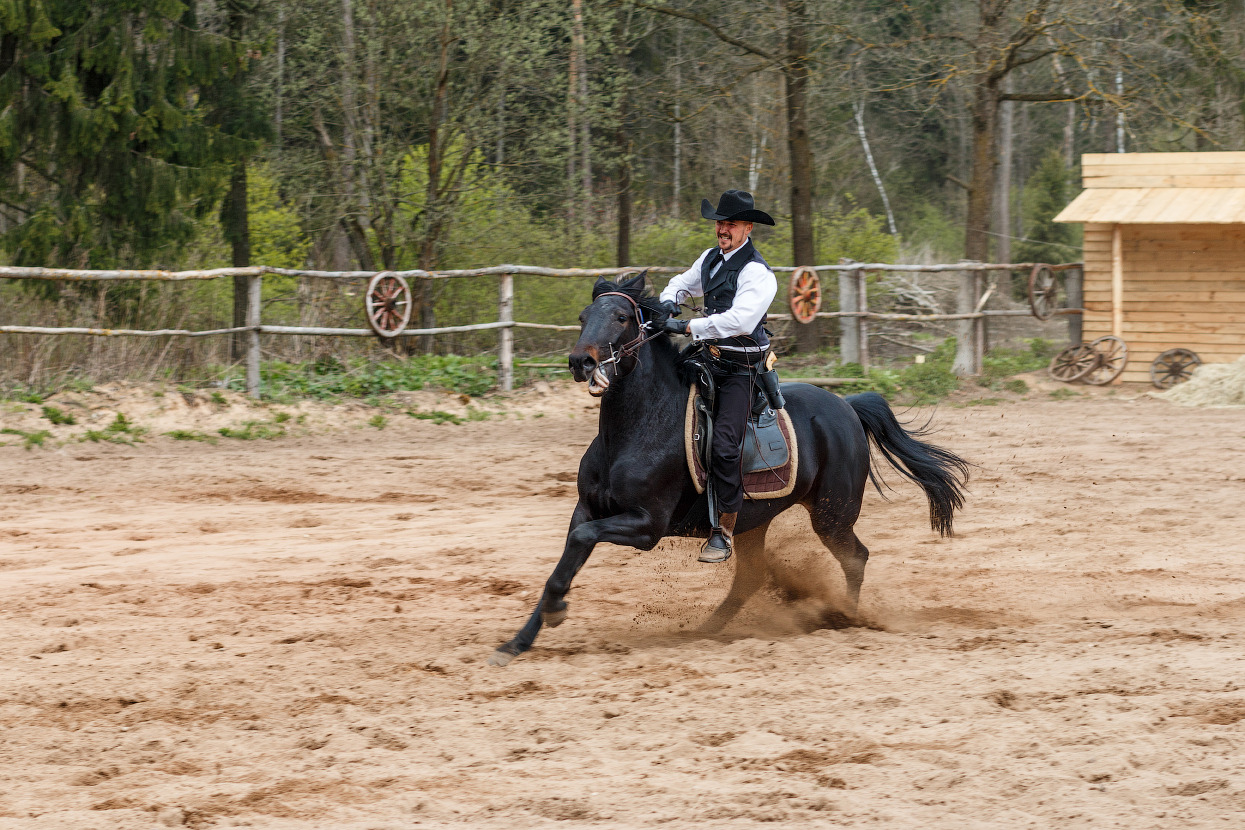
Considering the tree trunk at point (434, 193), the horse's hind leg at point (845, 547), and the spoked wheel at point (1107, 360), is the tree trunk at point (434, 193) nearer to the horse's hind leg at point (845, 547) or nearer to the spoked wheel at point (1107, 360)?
the spoked wheel at point (1107, 360)

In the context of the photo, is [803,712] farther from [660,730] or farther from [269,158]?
[269,158]

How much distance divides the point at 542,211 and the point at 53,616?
14253 millimetres

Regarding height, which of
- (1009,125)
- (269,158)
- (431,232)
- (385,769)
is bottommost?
(385,769)

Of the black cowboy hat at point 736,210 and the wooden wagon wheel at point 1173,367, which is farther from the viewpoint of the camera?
the wooden wagon wheel at point 1173,367

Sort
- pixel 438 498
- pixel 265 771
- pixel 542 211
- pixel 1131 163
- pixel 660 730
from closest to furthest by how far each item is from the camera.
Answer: pixel 265 771 < pixel 660 730 < pixel 438 498 < pixel 1131 163 < pixel 542 211

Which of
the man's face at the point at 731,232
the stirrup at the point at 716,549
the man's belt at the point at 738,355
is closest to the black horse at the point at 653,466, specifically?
the stirrup at the point at 716,549

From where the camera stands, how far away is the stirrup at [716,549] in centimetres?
549

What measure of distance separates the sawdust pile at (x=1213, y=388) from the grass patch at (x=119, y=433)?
12065 mm

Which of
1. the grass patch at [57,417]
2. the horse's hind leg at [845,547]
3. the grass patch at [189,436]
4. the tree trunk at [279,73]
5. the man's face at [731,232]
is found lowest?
the horse's hind leg at [845,547]

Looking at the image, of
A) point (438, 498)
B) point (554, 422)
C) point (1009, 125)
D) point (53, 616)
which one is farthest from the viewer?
point (1009, 125)

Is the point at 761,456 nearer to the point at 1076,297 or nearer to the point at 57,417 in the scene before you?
the point at 57,417

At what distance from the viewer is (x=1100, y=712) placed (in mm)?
4148

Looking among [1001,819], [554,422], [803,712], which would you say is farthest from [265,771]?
[554,422]

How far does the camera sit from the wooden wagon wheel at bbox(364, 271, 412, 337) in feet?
42.1
